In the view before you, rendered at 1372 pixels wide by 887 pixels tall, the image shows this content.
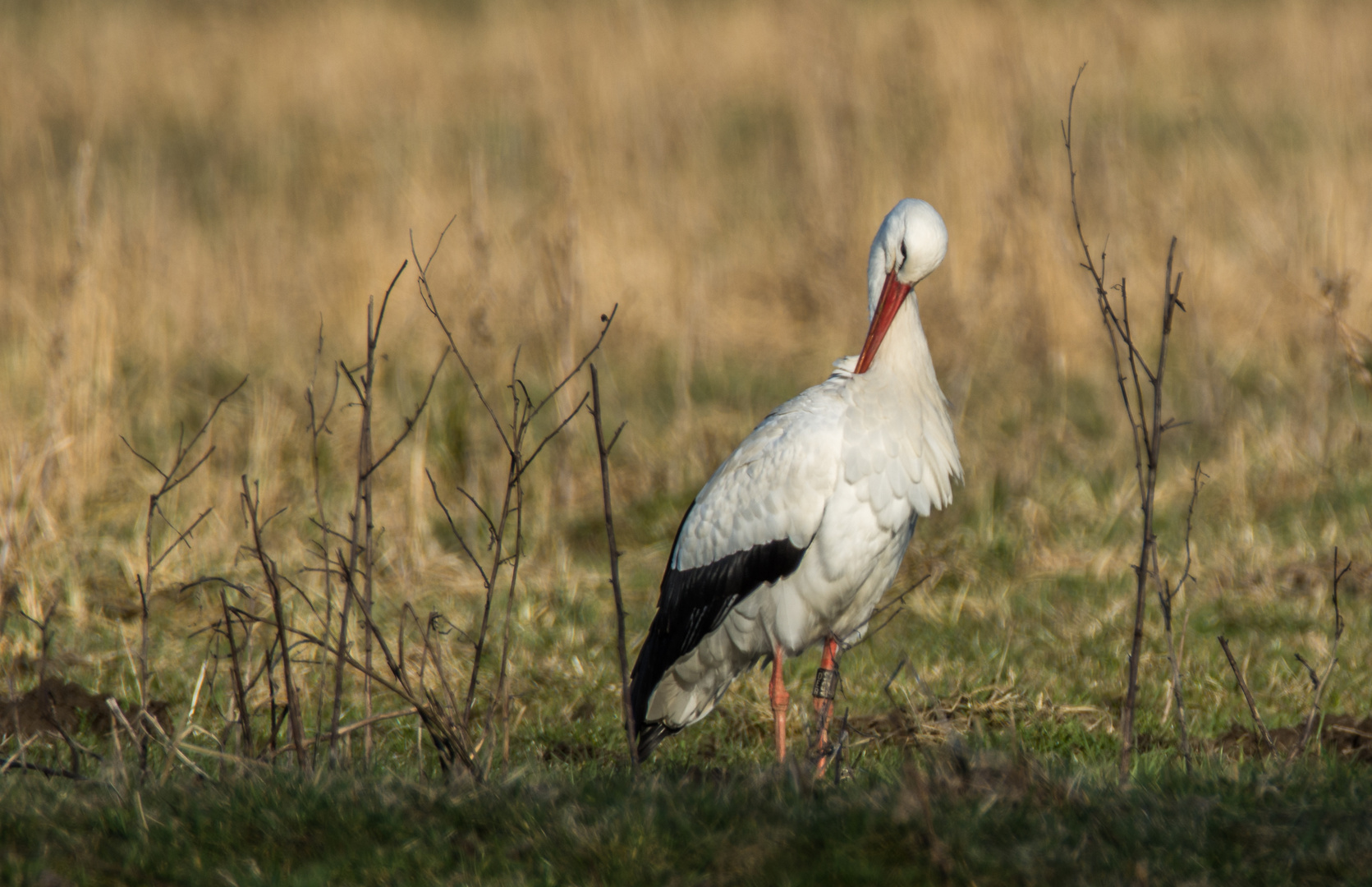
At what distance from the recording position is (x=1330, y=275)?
8.05 meters

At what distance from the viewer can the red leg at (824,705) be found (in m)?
3.86

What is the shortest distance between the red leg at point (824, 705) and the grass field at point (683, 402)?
0.16 m

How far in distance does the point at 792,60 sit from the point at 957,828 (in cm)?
767

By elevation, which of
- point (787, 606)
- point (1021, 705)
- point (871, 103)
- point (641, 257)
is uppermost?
point (871, 103)

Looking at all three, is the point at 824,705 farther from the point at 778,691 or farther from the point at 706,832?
the point at 706,832

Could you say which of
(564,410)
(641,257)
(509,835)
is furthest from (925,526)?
(509,835)

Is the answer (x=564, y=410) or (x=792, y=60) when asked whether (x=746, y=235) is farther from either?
(x=564, y=410)

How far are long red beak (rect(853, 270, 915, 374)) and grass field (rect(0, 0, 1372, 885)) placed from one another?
106 cm

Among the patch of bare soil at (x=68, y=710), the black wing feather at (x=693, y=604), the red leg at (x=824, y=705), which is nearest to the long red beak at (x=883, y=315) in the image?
the black wing feather at (x=693, y=604)

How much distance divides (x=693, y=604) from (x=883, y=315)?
3.45 feet

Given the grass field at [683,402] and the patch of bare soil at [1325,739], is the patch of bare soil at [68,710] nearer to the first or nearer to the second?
the grass field at [683,402]

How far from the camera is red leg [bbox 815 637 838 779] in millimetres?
3859

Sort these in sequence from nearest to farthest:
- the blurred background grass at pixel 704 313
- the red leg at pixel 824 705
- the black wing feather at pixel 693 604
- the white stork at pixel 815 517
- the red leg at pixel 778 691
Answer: the red leg at pixel 824 705, the white stork at pixel 815 517, the black wing feather at pixel 693 604, the red leg at pixel 778 691, the blurred background grass at pixel 704 313

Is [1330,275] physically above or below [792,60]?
below
